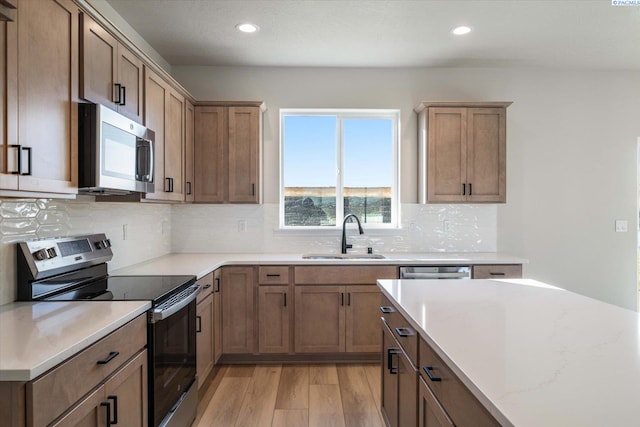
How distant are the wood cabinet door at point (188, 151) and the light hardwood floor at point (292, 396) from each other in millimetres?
1505

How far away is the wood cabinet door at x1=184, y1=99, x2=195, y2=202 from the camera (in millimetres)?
3139

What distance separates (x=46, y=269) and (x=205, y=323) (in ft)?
3.73

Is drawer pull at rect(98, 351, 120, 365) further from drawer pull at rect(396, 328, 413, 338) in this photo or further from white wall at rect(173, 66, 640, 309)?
white wall at rect(173, 66, 640, 309)

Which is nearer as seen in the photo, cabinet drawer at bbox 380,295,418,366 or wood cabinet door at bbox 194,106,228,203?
cabinet drawer at bbox 380,295,418,366

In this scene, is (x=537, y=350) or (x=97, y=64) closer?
(x=537, y=350)

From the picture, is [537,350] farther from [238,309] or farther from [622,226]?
[622,226]

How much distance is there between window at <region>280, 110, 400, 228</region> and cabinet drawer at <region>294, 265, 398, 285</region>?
0.76 metres

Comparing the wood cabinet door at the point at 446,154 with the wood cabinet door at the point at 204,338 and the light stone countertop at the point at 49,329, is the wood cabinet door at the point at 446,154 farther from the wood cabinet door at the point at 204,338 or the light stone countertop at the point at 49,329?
the light stone countertop at the point at 49,329

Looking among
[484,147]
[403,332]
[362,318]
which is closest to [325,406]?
[362,318]

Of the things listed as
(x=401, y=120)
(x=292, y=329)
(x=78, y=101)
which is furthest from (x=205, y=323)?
(x=401, y=120)

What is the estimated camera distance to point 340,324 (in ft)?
10.3

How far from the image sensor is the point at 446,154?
11.1 feet

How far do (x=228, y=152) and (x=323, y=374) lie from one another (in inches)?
80.7

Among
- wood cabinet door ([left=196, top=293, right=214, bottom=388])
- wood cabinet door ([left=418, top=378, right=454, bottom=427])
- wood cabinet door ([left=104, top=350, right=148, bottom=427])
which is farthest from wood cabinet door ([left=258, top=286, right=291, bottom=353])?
wood cabinet door ([left=418, top=378, right=454, bottom=427])
